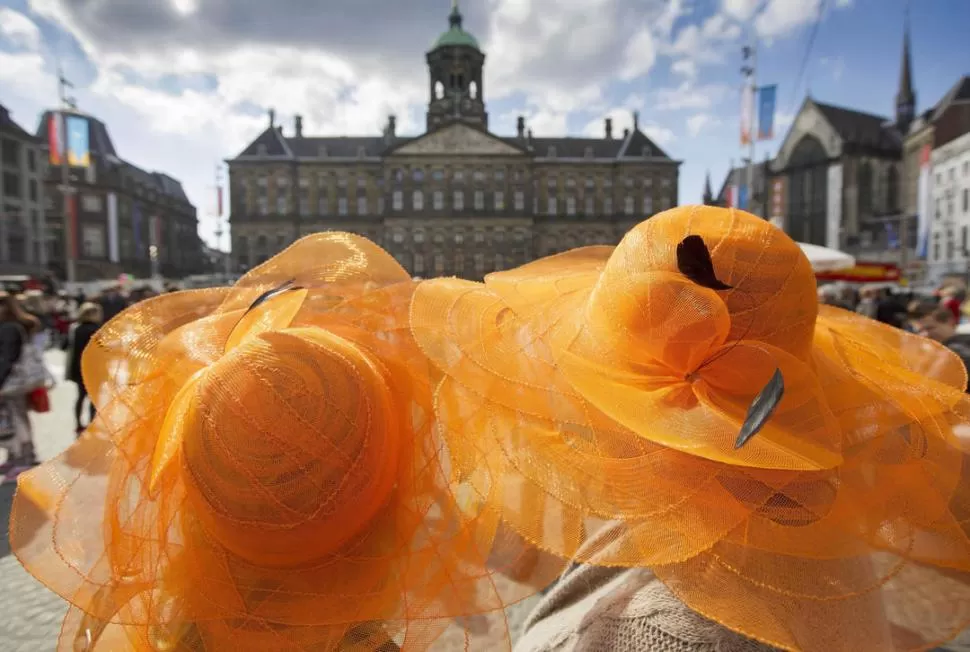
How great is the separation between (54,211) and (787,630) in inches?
2225

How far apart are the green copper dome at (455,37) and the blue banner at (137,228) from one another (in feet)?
101

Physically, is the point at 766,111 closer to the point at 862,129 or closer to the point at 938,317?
the point at 938,317

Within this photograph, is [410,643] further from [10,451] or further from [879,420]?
[10,451]

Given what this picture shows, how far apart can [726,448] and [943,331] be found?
4.79 meters

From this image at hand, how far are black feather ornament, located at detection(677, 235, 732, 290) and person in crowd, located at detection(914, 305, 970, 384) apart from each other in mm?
3763

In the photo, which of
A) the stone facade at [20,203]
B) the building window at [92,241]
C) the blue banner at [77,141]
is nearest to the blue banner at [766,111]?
the blue banner at [77,141]

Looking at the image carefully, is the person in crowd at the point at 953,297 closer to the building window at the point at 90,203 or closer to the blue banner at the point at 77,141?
the blue banner at the point at 77,141

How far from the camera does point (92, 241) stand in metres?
49.0

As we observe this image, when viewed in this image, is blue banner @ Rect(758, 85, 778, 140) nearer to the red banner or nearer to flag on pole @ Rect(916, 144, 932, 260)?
the red banner

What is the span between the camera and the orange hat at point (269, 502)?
3.14 ft

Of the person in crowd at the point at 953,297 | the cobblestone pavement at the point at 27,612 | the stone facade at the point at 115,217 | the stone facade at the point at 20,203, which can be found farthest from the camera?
the stone facade at the point at 115,217

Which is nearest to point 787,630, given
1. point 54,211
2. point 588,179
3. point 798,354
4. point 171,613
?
point 798,354

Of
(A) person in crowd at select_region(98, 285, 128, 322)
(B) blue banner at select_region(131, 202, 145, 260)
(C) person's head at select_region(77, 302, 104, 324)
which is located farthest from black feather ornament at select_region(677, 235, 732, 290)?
(B) blue banner at select_region(131, 202, 145, 260)

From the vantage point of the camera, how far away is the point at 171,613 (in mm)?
1104
